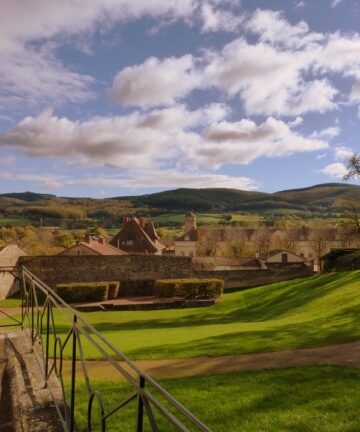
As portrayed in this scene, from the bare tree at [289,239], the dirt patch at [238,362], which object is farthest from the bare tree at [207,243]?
the dirt patch at [238,362]

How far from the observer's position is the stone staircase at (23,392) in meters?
4.31

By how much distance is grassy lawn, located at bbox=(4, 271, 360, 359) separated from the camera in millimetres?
11141

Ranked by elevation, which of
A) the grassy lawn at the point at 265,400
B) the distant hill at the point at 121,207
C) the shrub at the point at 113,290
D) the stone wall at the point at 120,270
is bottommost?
the shrub at the point at 113,290

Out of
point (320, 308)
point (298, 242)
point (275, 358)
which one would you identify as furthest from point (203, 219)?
point (275, 358)

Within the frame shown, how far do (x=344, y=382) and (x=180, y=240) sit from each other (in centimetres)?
6718

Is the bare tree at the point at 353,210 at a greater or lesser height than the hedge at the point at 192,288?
greater

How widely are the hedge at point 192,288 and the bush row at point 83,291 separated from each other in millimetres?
4507

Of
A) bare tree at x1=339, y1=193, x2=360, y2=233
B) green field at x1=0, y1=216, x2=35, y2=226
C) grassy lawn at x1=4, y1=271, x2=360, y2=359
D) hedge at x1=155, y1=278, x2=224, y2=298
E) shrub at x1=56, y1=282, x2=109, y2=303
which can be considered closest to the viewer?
grassy lawn at x1=4, y1=271, x2=360, y2=359

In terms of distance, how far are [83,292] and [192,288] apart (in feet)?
26.4

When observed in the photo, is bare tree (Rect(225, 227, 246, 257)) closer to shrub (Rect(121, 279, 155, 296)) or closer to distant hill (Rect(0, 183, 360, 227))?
shrub (Rect(121, 279, 155, 296))

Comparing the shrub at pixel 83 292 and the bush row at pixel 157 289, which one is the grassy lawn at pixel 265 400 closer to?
the bush row at pixel 157 289

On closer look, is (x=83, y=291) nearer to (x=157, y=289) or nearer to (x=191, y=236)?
(x=157, y=289)

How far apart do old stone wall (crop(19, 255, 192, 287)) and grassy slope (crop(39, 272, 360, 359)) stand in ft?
20.1

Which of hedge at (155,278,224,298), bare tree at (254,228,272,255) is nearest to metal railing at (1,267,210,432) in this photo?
hedge at (155,278,224,298)
